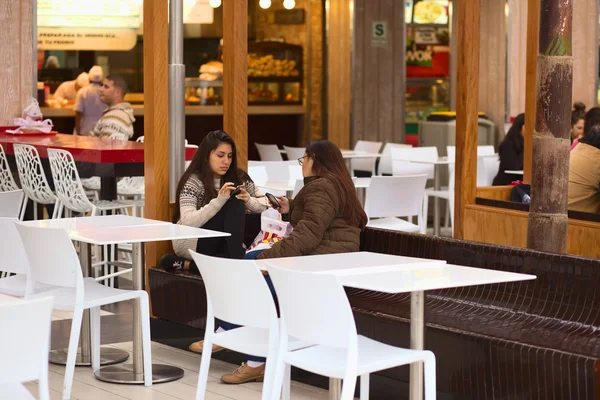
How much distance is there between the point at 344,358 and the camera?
→ 13.7 feet

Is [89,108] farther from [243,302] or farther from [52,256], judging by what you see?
[243,302]

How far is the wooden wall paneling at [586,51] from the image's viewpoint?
12125mm

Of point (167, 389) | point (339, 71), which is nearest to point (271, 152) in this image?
point (339, 71)

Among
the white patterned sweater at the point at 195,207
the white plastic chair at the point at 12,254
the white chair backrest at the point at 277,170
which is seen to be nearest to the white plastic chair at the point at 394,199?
the white chair backrest at the point at 277,170

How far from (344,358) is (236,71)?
3388 mm

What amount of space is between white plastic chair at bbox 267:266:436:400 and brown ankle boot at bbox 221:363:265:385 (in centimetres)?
140

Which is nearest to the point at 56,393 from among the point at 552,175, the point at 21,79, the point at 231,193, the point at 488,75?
the point at 231,193

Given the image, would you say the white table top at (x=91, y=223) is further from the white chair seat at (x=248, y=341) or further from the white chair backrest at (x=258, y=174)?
the white chair backrest at (x=258, y=174)

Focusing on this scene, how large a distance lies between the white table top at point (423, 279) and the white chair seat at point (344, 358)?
0.25 m

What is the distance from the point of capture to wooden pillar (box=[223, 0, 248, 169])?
7.20 meters

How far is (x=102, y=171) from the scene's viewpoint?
801 cm

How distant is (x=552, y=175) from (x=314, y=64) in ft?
32.0

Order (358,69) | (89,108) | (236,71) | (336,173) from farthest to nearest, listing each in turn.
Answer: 1. (358,69)
2. (89,108)
3. (236,71)
4. (336,173)

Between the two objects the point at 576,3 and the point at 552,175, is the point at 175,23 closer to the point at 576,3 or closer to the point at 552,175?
the point at 552,175
